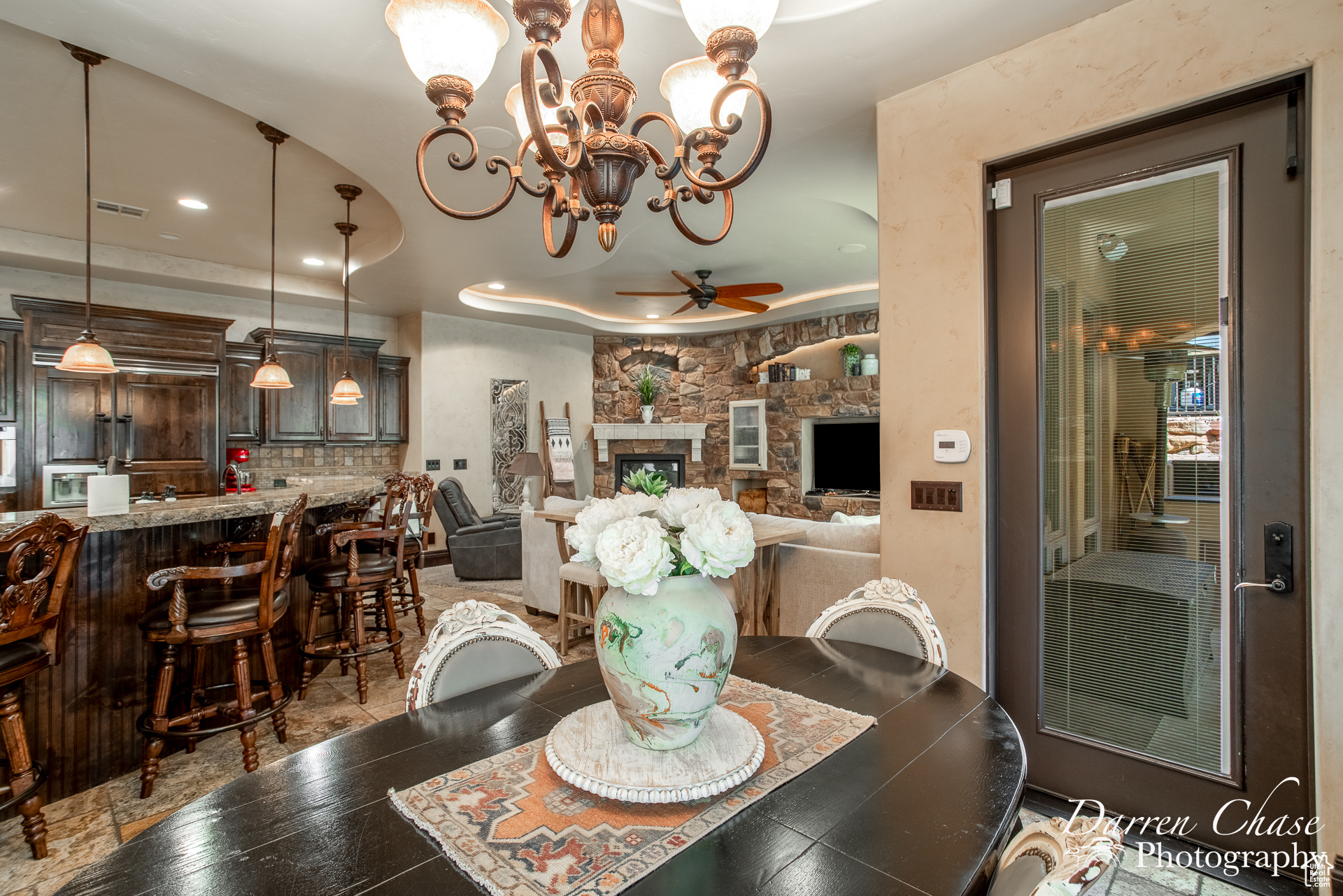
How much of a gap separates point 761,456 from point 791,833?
22.4 feet

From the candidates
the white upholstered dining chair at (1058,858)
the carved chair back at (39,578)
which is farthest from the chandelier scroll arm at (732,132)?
the carved chair back at (39,578)

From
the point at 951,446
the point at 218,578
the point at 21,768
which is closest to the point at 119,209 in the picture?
the point at 218,578

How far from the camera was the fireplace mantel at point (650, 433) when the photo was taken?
8.13 metres

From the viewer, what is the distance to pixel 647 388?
8227mm

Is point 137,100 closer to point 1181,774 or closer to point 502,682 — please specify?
point 502,682

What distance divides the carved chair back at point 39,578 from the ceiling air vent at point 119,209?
3.31 m

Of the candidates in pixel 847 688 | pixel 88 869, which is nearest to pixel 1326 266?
pixel 847 688

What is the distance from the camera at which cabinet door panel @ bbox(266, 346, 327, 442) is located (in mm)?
5891

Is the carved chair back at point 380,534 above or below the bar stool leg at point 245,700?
above

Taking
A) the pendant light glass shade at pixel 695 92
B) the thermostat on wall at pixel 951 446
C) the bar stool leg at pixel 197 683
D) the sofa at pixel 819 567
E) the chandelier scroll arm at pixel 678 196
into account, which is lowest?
the bar stool leg at pixel 197 683

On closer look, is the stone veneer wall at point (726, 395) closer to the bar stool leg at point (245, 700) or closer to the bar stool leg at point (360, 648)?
the bar stool leg at point (360, 648)

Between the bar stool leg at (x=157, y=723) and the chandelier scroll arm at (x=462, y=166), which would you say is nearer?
the chandelier scroll arm at (x=462, y=166)

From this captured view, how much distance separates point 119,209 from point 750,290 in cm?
461

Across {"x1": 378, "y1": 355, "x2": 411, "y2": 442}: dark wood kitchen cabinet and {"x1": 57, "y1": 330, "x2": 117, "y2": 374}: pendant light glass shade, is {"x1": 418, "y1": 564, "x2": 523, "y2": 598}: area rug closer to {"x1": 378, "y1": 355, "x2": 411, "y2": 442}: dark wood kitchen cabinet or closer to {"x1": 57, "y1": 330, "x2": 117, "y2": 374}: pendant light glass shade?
{"x1": 378, "y1": 355, "x2": 411, "y2": 442}: dark wood kitchen cabinet
